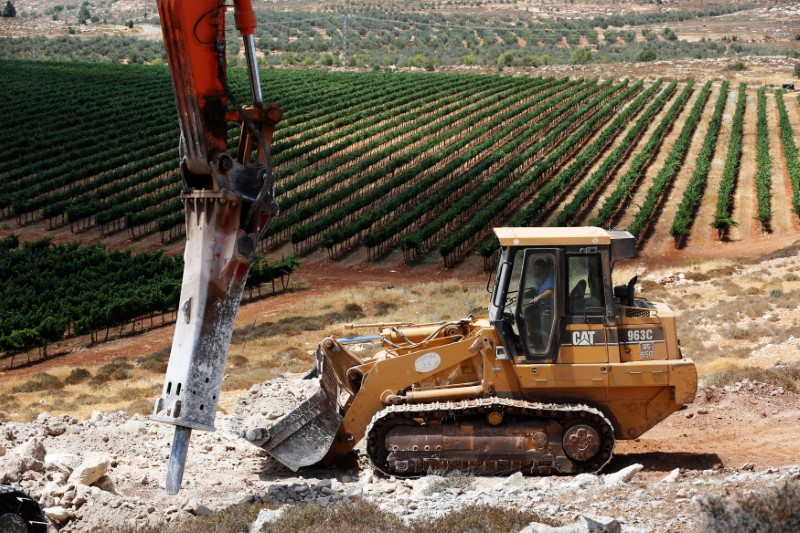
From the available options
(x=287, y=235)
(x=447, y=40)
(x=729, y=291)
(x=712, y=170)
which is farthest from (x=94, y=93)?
(x=447, y=40)

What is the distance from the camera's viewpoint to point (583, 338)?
12.1 m

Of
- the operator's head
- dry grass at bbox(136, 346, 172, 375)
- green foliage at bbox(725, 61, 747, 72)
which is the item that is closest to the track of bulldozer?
the operator's head

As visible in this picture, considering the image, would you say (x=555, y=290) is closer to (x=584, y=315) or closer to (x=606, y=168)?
(x=584, y=315)

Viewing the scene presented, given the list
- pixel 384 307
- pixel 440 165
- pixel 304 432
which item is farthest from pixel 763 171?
pixel 304 432

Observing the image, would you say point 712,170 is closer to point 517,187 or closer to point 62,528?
point 517,187

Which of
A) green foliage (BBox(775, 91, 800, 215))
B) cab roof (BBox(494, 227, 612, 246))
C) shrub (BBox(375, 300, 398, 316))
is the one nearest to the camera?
cab roof (BBox(494, 227, 612, 246))

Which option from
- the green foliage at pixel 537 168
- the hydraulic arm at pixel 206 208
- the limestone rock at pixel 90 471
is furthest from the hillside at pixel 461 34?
the limestone rock at pixel 90 471

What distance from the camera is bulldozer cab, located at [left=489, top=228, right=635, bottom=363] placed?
11938mm

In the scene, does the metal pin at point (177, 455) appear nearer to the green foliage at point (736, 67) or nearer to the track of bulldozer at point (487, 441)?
the track of bulldozer at point (487, 441)

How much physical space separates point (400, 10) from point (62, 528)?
18350cm

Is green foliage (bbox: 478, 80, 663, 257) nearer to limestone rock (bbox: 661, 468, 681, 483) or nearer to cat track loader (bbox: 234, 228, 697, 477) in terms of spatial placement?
cat track loader (bbox: 234, 228, 697, 477)

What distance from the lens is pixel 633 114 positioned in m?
71.1

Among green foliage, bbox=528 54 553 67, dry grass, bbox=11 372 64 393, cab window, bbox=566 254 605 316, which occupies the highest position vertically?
cab window, bbox=566 254 605 316

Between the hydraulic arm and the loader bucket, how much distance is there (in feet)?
6.92
